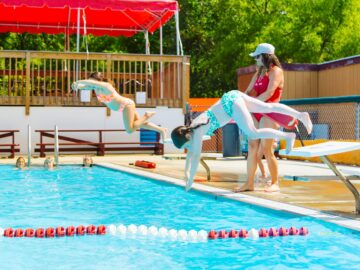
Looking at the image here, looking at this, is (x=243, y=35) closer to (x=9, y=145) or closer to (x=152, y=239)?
(x=9, y=145)

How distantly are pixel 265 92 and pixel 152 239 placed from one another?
2.98m

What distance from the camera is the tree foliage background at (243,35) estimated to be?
98.7ft

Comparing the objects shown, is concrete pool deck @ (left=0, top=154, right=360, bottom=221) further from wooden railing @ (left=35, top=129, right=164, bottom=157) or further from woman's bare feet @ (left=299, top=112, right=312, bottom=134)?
wooden railing @ (left=35, top=129, right=164, bottom=157)

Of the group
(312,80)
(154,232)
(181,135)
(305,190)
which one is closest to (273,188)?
(305,190)

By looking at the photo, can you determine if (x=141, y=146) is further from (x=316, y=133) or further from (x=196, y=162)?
(x=196, y=162)

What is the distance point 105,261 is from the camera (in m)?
5.10

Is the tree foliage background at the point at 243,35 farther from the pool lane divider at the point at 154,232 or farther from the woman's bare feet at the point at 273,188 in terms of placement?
the pool lane divider at the point at 154,232

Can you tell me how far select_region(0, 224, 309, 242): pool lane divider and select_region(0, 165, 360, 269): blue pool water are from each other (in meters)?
0.09

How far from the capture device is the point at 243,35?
32500mm

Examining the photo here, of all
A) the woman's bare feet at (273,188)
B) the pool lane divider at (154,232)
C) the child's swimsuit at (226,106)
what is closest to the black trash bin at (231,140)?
the woman's bare feet at (273,188)

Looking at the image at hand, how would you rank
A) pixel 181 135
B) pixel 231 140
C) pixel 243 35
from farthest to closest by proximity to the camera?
1. pixel 243 35
2. pixel 231 140
3. pixel 181 135

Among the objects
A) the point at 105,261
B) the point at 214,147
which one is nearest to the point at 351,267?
the point at 105,261

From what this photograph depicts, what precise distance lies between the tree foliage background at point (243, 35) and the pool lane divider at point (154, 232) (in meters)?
25.0

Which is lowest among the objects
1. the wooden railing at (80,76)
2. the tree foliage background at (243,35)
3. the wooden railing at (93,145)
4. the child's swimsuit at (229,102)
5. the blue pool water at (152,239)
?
the blue pool water at (152,239)
